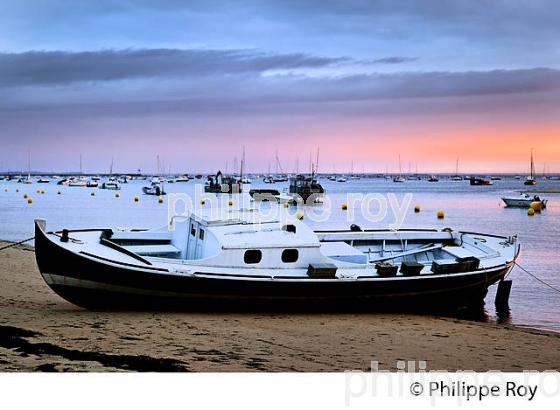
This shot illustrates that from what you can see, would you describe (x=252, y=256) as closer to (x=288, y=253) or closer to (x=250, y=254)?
(x=250, y=254)

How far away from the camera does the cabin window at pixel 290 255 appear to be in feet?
26.9

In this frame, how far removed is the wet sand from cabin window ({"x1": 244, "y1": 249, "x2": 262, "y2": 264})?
70 centimetres

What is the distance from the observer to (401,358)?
6059 mm

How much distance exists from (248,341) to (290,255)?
1.99m

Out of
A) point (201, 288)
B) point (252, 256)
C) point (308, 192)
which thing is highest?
point (308, 192)

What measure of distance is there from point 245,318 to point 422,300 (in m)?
2.57

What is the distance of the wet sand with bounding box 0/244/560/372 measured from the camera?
538 centimetres

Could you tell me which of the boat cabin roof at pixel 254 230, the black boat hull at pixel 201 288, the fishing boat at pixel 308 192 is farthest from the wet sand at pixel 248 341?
the fishing boat at pixel 308 192

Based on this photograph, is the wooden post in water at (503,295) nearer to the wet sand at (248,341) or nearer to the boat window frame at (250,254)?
the wet sand at (248,341)

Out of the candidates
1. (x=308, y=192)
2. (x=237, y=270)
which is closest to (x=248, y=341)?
(x=237, y=270)

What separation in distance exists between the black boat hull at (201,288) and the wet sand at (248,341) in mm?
161

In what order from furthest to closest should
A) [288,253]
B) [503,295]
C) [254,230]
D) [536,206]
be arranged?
[536,206] → [503,295] → [254,230] → [288,253]

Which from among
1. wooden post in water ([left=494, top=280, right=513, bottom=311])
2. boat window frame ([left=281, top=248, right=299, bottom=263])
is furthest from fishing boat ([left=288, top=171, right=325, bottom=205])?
boat window frame ([left=281, top=248, right=299, bottom=263])

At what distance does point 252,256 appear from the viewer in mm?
8102
